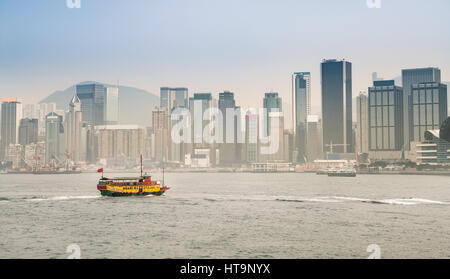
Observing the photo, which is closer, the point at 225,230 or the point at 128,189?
the point at 225,230

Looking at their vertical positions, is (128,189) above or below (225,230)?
above

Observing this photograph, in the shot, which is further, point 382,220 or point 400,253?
point 382,220

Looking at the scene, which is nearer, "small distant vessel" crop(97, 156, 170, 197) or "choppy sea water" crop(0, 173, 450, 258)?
"choppy sea water" crop(0, 173, 450, 258)

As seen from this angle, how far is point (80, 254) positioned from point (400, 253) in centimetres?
2272

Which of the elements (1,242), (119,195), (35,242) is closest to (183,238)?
(35,242)

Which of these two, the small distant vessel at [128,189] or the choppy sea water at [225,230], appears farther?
the small distant vessel at [128,189]

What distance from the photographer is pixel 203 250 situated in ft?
109

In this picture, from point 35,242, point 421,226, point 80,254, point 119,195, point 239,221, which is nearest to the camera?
point 80,254
